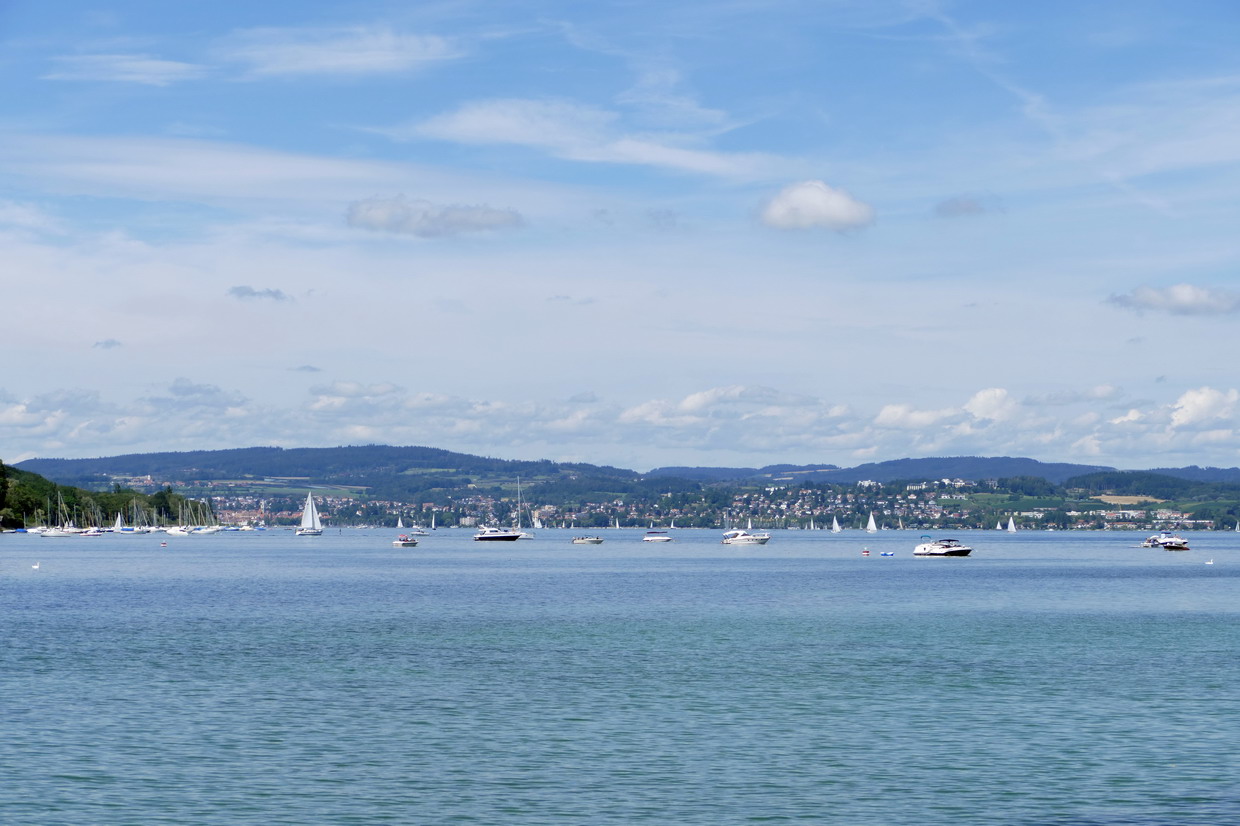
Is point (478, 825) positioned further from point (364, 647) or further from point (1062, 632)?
point (1062, 632)

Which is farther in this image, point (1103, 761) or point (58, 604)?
point (58, 604)

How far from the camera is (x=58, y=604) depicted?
4333 inches

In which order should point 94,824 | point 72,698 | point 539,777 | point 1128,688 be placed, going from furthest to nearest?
1. point 1128,688
2. point 72,698
3. point 539,777
4. point 94,824

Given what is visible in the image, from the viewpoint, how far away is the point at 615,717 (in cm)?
4997

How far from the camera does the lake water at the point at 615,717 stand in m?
36.1

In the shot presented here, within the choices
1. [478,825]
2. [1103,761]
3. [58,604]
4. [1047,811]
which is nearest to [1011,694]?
[1103,761]

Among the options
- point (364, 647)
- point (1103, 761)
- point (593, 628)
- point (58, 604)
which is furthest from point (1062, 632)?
point (58, 604)

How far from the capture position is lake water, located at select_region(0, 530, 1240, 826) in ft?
118

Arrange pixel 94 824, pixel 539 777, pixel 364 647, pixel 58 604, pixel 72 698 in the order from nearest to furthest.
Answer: pixel 94 824 → pixel 539 777 → pixel 72 698 → pixel 364 647 → pixel 58 604

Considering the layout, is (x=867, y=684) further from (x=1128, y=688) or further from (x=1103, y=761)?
(x=1103, y=761)

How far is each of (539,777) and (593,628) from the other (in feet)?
162

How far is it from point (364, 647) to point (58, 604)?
153ft

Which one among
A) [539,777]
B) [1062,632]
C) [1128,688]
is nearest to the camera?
[539,777]

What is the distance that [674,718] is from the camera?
4962 cm
